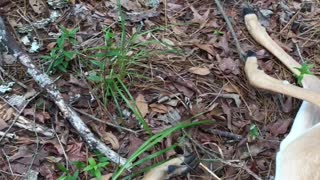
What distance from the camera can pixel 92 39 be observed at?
10.7ft

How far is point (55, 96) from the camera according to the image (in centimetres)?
284

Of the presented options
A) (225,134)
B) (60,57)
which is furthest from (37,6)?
(225,134)

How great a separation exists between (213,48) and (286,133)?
0.66 meters

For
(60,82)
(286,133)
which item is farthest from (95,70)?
(286,133)

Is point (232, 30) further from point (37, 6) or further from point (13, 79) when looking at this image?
point (13, 79)

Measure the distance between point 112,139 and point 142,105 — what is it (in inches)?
10.4

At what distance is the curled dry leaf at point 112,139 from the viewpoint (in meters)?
2.84

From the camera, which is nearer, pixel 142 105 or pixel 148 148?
pixel 148 148

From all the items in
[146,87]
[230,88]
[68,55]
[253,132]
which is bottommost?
[253,132]

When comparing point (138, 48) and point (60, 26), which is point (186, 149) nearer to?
point (138, 48)

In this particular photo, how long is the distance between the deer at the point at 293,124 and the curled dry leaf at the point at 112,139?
23 cm

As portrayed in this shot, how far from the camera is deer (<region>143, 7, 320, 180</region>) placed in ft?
8.03

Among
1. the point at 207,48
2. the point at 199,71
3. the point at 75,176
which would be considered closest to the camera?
the point at 75,176

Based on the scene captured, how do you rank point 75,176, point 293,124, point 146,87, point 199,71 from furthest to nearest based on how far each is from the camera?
point 199,71, point 146,87, point 293,124, point 75,176
